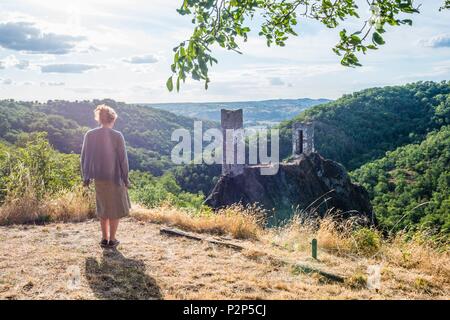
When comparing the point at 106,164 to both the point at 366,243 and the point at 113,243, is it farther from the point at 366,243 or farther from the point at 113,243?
the point at 366,243

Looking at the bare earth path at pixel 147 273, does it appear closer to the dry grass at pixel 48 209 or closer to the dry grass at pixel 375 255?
the dry grass at pixel 375 255

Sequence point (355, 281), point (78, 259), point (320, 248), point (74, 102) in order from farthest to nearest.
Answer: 1. point (74, 102)
2. point (320, 248)
3. point (78, 259)
4. point (355, 281)

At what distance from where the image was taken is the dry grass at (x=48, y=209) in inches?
274

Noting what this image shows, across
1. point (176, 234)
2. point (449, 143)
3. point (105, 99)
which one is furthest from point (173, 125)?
point (176, 234)

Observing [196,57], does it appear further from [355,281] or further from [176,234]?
[176,234]

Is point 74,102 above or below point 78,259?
above

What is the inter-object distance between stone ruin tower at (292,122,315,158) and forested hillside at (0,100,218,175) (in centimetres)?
3644

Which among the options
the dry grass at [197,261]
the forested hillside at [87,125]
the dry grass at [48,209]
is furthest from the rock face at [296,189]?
the forested hillside at [87,125]

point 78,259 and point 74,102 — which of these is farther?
point 74,102

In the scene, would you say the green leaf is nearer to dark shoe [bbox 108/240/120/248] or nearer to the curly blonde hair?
the curly blonde hair

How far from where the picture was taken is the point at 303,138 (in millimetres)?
22969

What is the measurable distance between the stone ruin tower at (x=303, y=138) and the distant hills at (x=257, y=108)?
57644 millimetres
